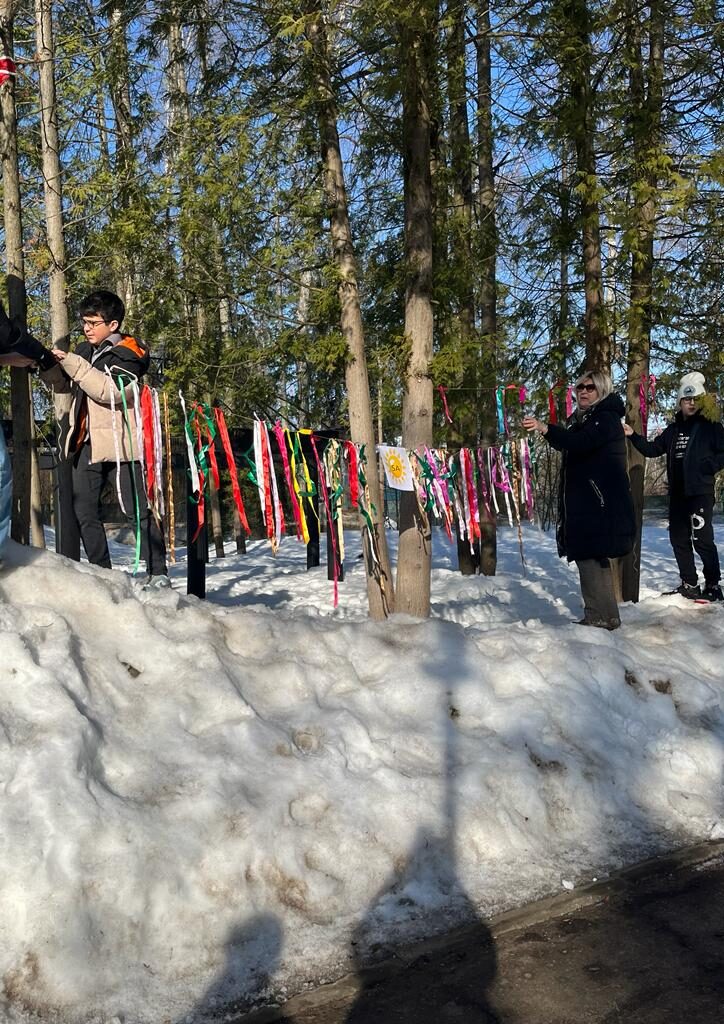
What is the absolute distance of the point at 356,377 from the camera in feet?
27.3

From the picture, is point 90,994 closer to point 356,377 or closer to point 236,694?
point 236,694

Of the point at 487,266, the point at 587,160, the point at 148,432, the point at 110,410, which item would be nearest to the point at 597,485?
the point at 148,432

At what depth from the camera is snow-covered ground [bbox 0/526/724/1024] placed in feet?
9.97

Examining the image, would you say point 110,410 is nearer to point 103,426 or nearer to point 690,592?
point 103,426

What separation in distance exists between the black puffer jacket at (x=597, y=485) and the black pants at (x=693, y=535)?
6.12ft

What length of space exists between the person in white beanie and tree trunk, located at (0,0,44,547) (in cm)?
481

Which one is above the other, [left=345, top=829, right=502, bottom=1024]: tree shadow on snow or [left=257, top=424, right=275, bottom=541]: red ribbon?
[left=257, top=424, right=275, bottom=541]: red ribbon

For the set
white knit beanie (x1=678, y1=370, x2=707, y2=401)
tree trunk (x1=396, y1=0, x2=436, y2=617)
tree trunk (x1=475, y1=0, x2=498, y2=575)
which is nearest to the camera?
Result: tree trunk (x1=396, y1=0, x2=436, y2=617)

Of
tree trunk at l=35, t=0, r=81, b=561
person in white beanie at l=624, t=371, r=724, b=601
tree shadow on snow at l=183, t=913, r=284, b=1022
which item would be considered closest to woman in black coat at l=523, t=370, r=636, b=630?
person in white beanie at l=624, t=371, r=724, b=601

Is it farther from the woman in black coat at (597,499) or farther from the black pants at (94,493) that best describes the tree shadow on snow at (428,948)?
the black pants at (94,493)

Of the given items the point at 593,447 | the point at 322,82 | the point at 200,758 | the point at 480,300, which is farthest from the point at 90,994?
the point at 480,300

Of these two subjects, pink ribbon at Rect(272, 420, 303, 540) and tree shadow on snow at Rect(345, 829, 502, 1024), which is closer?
tree shadow on snow at Rect(345, 829, 502, 1024)

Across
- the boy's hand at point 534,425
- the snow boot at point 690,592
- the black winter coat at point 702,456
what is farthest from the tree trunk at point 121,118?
the snow boot at point 690,592

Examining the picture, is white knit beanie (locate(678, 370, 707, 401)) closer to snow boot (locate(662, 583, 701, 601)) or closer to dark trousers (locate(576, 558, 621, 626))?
snow boot (locate(662, 583, 701, 601))
